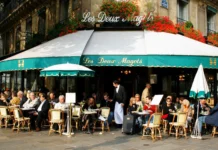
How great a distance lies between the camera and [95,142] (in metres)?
7.73

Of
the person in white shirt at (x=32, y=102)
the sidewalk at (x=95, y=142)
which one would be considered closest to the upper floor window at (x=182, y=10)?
the sidewalk at (x=95, y=142)

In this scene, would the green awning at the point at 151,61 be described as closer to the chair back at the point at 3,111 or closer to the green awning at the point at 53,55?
the green awning at the point at 53,55

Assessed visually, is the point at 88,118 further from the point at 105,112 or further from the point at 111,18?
the point at 111,18

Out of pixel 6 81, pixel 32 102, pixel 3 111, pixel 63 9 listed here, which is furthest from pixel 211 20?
pixel 6 81

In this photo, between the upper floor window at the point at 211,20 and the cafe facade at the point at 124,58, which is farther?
the upper floor window at the point at 211,20

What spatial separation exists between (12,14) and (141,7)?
476 inches

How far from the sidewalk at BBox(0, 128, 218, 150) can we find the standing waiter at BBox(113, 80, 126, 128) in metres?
1.41

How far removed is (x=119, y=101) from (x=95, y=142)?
2979mm

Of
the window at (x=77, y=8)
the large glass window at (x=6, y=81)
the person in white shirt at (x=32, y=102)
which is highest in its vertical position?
the window at (x=77, y=8)

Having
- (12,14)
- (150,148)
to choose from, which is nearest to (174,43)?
(150,148)

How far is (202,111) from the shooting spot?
927 centimetres

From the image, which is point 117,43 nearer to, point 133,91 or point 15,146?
point 133,91

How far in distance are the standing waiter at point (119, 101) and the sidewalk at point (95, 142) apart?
4.62ft

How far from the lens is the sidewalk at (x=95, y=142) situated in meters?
7.09
